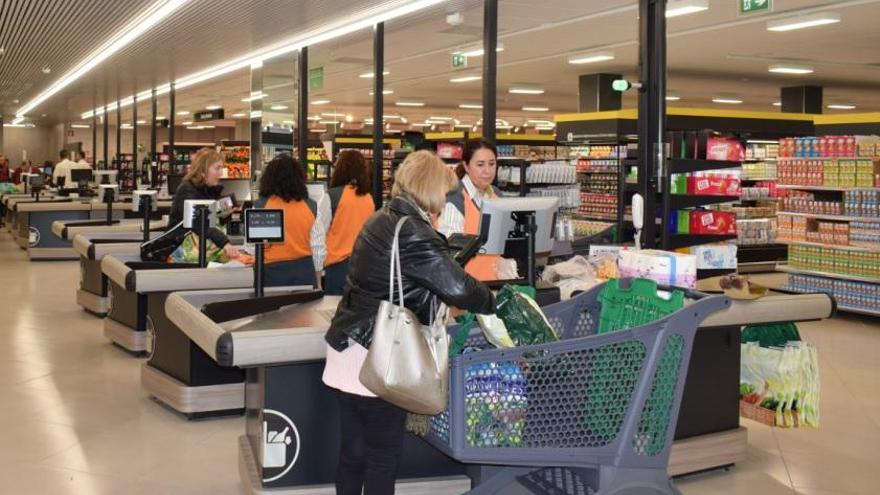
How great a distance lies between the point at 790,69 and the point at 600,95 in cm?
327

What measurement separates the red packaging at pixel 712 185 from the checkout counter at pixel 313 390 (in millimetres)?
2798

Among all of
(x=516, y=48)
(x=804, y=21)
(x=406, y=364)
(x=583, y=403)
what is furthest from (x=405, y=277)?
(x=516, y=48)

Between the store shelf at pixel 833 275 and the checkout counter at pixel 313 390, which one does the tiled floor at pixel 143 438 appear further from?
the store shelf at pixel 833 275

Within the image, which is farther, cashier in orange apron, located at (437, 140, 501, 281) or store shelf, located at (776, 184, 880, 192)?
store shelf, located at (776, 184, 880, 192)

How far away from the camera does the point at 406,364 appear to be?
281 cm

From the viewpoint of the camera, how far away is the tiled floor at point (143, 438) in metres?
4.48

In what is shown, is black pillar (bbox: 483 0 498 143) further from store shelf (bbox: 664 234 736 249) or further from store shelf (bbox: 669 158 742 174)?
store shelf (bbox: 664 234 736 249)

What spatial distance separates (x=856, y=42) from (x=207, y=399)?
11.1 m

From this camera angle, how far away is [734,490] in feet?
14.5

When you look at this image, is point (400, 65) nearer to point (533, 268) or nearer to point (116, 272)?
point (116, 272)

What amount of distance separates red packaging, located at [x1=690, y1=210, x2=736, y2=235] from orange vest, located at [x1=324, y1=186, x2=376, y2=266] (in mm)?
Answer: 2560

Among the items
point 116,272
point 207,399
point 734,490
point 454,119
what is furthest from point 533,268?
point 454,119

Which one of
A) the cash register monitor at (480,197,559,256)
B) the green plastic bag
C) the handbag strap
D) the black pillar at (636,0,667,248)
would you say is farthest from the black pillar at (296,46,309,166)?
the handbag strap

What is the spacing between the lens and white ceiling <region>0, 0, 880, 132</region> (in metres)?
10.6
